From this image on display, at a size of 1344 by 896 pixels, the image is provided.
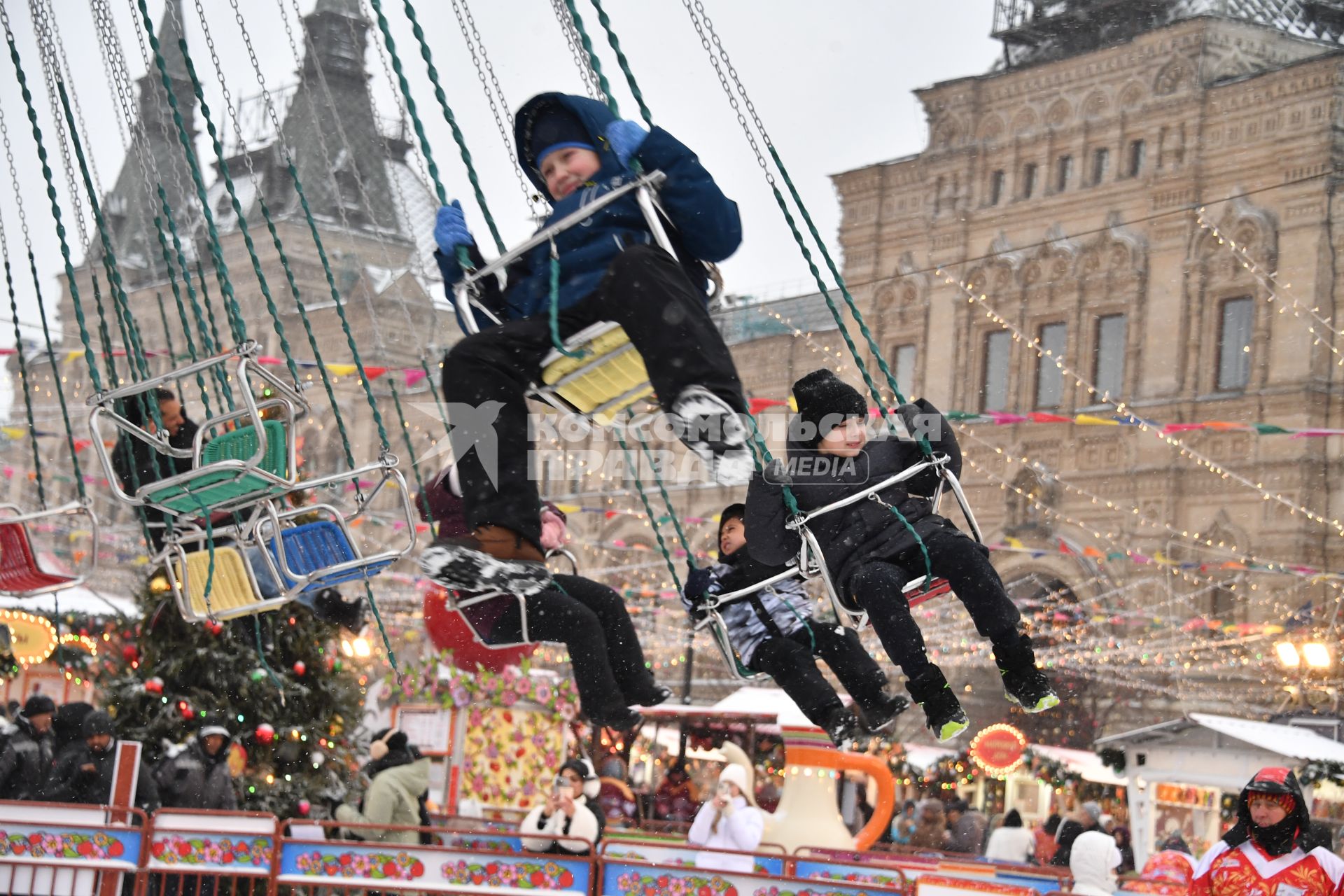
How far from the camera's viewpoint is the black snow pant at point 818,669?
417 centimetres

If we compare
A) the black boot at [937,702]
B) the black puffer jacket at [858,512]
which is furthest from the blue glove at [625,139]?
the black boot at [937,702]

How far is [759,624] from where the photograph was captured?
14.4 feet

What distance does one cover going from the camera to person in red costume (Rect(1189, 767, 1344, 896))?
19.4 feet

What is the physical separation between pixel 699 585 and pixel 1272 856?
Result: 3064mm

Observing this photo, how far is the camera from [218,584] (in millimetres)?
4930

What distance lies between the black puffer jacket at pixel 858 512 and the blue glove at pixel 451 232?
0.87m

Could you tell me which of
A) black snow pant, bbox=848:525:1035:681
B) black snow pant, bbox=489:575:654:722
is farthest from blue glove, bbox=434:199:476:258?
black snow pant, bbox=848:525:1035:681

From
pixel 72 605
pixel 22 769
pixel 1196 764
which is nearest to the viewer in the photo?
pixel 22 769

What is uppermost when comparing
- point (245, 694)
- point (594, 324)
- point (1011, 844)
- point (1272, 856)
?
point (594, 324)

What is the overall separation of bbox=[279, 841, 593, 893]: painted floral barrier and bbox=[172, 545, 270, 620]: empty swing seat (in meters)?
3.02

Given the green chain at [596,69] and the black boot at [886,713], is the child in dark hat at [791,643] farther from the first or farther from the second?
the green chain at [596,69]

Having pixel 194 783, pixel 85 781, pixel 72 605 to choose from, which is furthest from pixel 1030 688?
pixel 72 605

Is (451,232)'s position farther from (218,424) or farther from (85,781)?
(85,781)

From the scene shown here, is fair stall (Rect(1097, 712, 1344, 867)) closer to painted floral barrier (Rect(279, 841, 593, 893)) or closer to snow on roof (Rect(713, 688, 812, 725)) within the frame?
snow on roof (Rect(713, 688, 812, 725))
